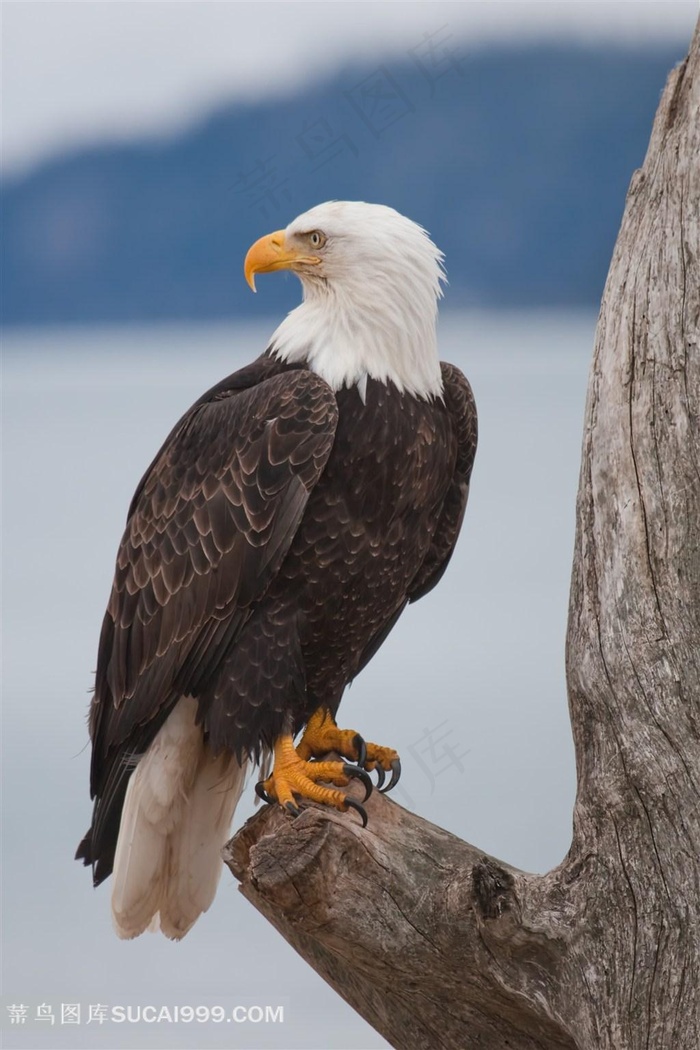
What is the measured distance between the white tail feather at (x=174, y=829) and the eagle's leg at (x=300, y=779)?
7.6 inches

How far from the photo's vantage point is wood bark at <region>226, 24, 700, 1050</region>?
8.64 ft

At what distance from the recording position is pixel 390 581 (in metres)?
3.46

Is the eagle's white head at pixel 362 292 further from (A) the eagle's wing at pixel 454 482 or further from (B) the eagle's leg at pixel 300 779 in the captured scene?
(B) the eagle's leg at pixel 300 779

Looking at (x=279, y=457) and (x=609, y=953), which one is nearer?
(x=609, y=953)

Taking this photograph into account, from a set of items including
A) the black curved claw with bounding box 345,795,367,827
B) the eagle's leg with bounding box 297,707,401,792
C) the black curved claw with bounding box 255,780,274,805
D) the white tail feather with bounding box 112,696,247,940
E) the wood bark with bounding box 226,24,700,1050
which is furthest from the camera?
the eagle's leg with bounding box 297,707,401,792

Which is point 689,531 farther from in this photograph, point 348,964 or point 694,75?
point 348,964

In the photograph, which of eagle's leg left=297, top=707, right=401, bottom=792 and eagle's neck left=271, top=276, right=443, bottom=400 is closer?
eagle's neck left=271, top=276, right=443, bottom=400

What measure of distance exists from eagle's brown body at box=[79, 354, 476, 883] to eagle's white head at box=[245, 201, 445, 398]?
7 cm

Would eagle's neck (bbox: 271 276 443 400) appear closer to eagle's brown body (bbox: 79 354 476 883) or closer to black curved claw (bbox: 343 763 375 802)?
eagle's brown body (bbox: 79 354 476 883)

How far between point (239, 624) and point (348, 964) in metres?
0.94

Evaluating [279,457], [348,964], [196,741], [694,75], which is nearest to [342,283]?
[279,457]

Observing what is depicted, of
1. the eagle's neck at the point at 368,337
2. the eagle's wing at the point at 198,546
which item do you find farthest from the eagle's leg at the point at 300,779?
the eagle's neck at the point at 368,337

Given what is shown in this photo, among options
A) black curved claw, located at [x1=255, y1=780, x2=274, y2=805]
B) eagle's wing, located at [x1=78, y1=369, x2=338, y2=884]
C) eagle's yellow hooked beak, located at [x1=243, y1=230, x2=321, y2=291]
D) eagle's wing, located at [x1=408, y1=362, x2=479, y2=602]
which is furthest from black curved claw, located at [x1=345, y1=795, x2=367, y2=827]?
eagle's yellow hooked beak, located at [x1=243, y1=230, x2=321, y2=291]

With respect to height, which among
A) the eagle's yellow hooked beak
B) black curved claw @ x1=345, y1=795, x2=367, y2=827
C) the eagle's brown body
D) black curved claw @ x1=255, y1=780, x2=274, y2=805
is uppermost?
the eagle's yellow hooked beak
